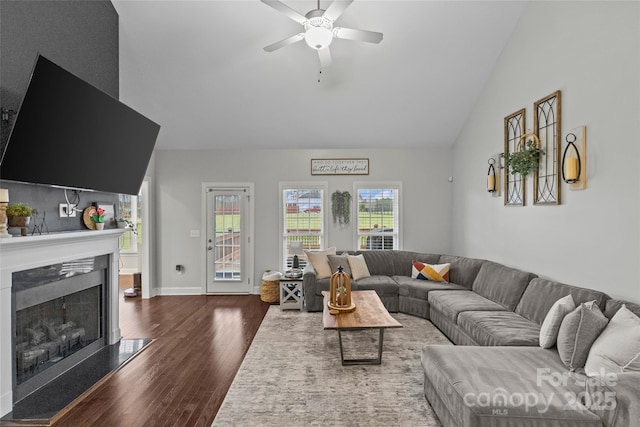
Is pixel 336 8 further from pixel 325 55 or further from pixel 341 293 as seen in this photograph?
pixel 341 293

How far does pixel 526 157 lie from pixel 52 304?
197 inches

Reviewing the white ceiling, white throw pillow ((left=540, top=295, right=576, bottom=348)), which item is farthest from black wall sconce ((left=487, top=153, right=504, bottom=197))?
white throw pillow ((left=540, top=295, right=576, bottom=348))

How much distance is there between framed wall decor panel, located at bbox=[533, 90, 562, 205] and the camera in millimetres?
3469

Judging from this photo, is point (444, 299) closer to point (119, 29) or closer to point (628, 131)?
point (628, 131)

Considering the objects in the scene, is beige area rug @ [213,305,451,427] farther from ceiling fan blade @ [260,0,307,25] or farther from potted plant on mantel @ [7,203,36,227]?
ceiling fan blade @ [260,0,307,25]

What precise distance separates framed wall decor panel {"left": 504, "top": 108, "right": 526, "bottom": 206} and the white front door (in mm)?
4111

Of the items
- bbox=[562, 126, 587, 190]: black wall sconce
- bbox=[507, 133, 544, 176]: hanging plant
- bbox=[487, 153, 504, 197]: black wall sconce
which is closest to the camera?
bbox=[562, 126, 587, 190]: black wall sconce

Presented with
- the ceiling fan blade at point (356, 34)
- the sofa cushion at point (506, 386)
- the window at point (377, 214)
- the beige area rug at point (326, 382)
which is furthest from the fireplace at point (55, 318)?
the window at point (377, 214)

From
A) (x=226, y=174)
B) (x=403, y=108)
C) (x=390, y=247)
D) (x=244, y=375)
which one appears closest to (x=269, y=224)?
(x=226, y=174)

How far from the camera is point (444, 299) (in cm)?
423

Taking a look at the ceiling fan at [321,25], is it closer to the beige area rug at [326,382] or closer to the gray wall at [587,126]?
the gray wall at [587,126]

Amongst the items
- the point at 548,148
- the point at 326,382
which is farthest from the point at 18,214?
the point at 548,148

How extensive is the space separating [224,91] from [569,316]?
192 inches

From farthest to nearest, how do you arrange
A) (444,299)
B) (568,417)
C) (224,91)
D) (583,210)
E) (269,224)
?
1. (269,224)
2. (224,91)
3. (444,299)
4. (583,210)
5. (568,417)
